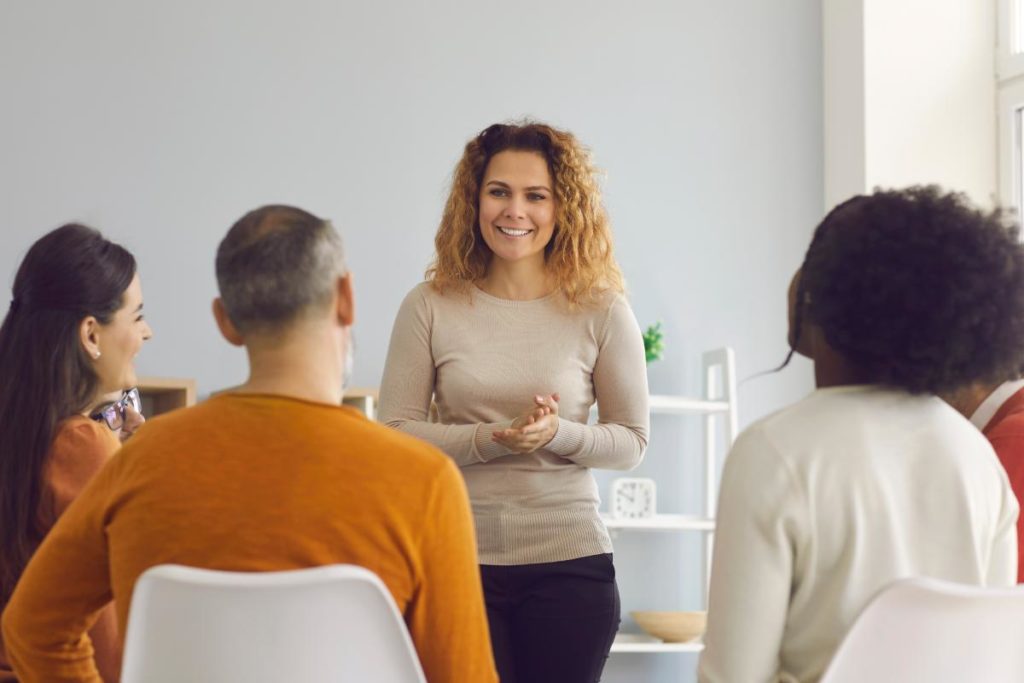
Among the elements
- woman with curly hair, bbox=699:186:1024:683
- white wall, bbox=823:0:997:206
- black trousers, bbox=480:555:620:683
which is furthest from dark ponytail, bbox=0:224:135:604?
white wall, bbox=823:0:997:206

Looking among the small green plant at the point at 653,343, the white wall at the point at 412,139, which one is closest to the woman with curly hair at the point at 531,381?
the white wall at the point at 412,139

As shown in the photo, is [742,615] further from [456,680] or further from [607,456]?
[607,456]

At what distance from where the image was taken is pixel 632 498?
4.04 metres

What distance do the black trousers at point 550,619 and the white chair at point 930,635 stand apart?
835mm

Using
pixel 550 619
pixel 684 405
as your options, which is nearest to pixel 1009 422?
pixel 550 619

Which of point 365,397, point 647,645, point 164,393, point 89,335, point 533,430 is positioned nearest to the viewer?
point 89,335

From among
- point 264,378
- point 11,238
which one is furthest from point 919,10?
point 264,378

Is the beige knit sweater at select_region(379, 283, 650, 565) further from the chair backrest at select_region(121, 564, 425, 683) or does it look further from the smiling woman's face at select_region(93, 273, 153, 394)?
the chair backrest at select_region(121, 564, 425, 683)

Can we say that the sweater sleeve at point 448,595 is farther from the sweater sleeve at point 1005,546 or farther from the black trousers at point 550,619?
the black trousers at point 550,619

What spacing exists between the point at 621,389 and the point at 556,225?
32 centimetres

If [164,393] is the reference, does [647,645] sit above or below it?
below

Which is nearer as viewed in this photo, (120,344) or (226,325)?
(226,325)

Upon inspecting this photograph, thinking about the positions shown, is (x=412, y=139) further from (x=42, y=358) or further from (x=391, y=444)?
(x=391, y=444)

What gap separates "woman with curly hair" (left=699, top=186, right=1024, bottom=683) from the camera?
126cm
